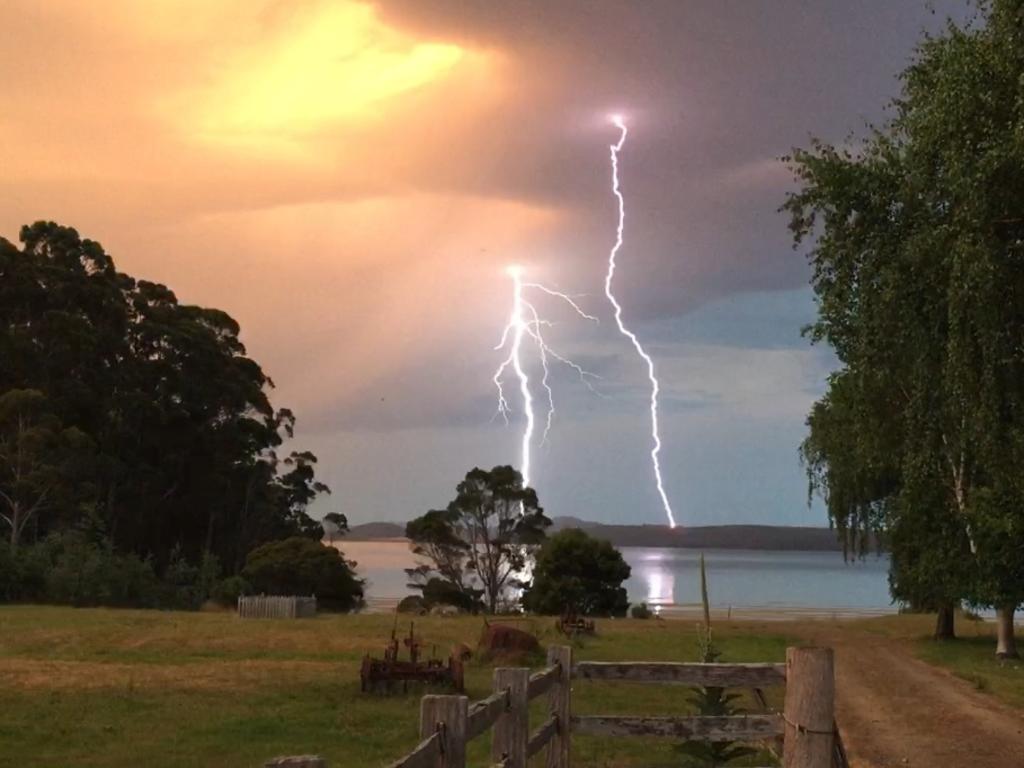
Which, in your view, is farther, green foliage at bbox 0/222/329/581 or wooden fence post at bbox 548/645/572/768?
green foliage at bbox 0/222/329/581

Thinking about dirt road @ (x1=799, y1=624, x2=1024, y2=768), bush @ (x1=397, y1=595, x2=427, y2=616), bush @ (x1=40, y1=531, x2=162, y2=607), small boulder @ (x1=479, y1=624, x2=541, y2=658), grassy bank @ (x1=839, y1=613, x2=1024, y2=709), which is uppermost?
bush @ (x1=40, y1=531, x2=162, y2=607)

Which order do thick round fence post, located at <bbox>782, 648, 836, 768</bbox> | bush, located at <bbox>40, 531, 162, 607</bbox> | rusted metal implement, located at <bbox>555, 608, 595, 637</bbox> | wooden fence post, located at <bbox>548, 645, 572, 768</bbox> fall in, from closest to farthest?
thick round fence post, located at <bbox>782, 648, 836, 768</bbox> < wooden fence post, located at <bbox>548, 645, 572, 768</bbox> < rusted metal implement, located at <bbox>555, 608, 595, 637</bbox> < bush, located at <bbox>40, 531, 162, 607</bbox>

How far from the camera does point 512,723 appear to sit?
836 centimetres

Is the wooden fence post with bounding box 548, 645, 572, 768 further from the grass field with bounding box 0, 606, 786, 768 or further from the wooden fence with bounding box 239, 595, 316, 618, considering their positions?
the wooden fence with bounding box 239, 595, 316, 618

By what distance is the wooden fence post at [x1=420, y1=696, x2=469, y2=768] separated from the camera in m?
6.02

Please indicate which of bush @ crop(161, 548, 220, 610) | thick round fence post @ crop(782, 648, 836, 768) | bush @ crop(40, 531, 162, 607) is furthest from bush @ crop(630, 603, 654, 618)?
thick round fence post @ crop(782, 648, 836, 768)

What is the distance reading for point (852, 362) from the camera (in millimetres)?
20141

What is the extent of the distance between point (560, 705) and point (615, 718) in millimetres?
509

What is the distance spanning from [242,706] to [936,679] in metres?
17.0

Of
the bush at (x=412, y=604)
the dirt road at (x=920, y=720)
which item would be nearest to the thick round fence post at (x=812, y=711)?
the dirt road at (x=920, y=720)

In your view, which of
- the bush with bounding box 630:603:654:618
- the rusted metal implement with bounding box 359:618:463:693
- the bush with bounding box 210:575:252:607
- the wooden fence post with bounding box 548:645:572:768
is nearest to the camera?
the wooden fence post with bounding box 548:645:572:768

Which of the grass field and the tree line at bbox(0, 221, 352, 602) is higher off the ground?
the tree line at bbox(0, 221, 352, 602)

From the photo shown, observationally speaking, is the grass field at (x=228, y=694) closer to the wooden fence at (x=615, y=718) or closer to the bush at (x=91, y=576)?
the wooden fence at (x=615, y=718)

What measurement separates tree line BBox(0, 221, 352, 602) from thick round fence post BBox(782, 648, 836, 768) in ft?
200
